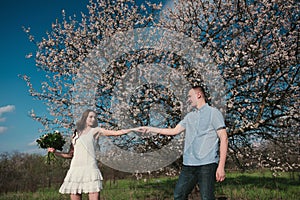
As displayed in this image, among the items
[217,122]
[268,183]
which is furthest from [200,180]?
[268,183]

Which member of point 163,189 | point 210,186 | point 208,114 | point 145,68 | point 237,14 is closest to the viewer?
point 210,186

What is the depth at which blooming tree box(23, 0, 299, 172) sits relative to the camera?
6.34m

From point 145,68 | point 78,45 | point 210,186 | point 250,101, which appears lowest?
point 210,186

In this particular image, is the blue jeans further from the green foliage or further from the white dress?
the green foliage

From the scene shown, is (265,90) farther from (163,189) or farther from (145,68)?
(163,189)

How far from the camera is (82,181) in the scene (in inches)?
154

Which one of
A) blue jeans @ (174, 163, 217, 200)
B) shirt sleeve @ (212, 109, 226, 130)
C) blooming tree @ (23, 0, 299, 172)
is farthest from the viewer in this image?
blooming tree @ (23, 0, 299, 172)

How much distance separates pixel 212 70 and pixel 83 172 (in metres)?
3.51

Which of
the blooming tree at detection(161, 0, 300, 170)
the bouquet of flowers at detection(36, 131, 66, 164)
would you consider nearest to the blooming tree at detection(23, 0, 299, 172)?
the blooming tree at detection(161, 0, 300, 170)

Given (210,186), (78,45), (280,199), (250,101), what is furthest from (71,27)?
(280,199)

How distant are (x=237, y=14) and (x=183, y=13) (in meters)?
1.24

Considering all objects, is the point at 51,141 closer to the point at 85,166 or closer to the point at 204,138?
the point at 85,166

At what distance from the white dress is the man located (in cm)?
106

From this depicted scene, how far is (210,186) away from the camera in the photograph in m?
3.27
